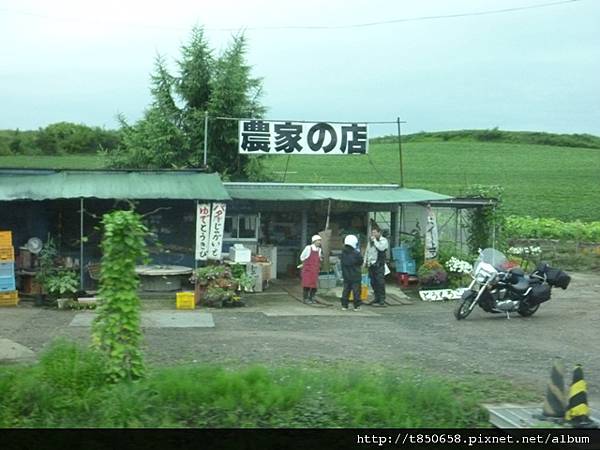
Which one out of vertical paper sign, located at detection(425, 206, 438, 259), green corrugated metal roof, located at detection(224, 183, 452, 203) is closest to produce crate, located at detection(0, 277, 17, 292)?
green corrugated metal roof, located at detection(224, 183, 452, 203)

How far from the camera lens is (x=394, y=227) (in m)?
23.9

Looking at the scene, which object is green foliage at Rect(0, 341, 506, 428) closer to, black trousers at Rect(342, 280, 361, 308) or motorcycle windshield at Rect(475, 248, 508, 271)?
motorcycle windshield at Rect(475, 248, 508, 271)

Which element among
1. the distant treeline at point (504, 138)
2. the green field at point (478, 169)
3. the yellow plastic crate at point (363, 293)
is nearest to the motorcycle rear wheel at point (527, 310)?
the yellow plastic crate at point (363, 293)

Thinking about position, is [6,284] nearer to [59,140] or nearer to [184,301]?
[184,301]

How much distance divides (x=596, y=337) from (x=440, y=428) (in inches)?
293

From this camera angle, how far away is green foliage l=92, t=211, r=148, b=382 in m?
8.38

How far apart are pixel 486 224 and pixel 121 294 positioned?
15759 mm

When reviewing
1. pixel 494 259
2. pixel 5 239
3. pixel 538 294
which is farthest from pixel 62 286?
pixel 538 294

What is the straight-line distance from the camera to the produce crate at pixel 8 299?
17453 mm

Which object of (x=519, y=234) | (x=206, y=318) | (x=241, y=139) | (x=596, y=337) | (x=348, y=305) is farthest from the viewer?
(x=519, y=234)

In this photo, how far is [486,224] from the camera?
2269cm

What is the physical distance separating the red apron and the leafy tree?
9978 millimetres
